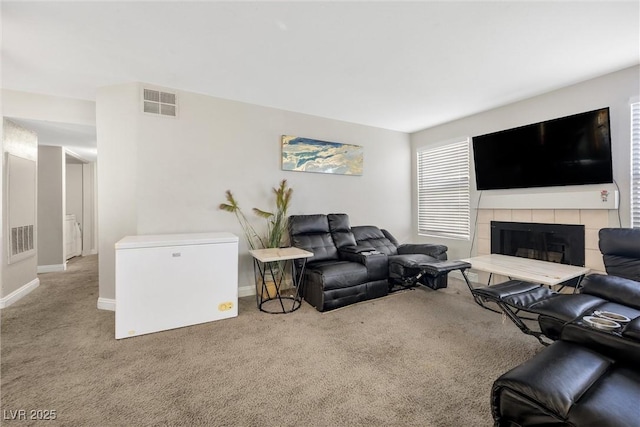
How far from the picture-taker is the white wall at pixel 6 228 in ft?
10.3

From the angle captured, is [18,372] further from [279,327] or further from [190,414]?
[279,327]

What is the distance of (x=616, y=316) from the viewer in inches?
62.6

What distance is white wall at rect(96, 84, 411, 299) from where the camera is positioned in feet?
9.97

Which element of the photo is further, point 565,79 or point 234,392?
point 565,79

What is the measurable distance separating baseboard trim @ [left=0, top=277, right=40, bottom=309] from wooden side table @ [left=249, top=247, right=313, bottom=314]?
2.80 metres

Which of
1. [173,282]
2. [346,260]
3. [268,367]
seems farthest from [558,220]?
[173,282]

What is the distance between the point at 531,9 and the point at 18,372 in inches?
173

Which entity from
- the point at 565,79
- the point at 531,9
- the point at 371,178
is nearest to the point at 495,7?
the point at 531,9

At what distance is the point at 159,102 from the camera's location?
10.2 ft

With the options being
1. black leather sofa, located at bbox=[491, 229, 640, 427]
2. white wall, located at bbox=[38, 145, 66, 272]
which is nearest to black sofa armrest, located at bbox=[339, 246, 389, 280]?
black leather sofa, located at bbox=[491, 229, 640, 427]

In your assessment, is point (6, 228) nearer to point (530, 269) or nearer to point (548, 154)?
point (530, 269)

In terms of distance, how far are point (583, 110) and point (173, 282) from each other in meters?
4.66

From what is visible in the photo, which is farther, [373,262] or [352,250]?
[352,250]

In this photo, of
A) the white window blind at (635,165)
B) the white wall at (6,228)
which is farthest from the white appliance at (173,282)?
the white window blind at (635,165)
